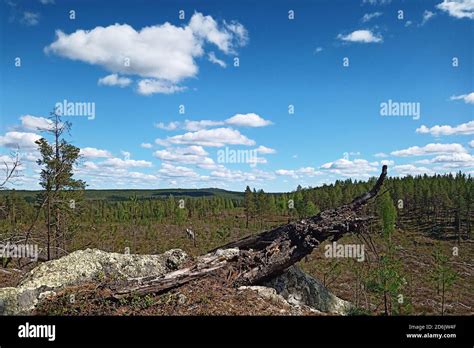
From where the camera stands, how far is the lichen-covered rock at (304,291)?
1028 centimetres

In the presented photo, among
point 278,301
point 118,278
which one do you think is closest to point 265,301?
point 278,301

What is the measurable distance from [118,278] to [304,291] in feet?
16.1

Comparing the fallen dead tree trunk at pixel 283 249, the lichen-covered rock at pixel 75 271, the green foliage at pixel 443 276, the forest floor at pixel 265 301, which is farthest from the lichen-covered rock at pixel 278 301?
the green foliage at pixel 443 276

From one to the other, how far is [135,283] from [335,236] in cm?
514

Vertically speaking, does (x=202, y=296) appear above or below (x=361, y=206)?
below

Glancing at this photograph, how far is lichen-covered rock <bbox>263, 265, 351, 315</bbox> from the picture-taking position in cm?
1028

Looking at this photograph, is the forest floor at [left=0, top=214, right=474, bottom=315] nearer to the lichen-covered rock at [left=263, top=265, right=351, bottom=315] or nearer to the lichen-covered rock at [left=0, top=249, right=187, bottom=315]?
the lichen-covered rock at [left=0, top=249, right=187, bottom=315]

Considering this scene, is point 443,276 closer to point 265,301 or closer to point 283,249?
point 283,249

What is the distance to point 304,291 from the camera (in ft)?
34.5

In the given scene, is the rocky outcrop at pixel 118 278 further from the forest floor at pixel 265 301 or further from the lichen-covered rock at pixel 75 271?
the forest floor at pixel 265 301
